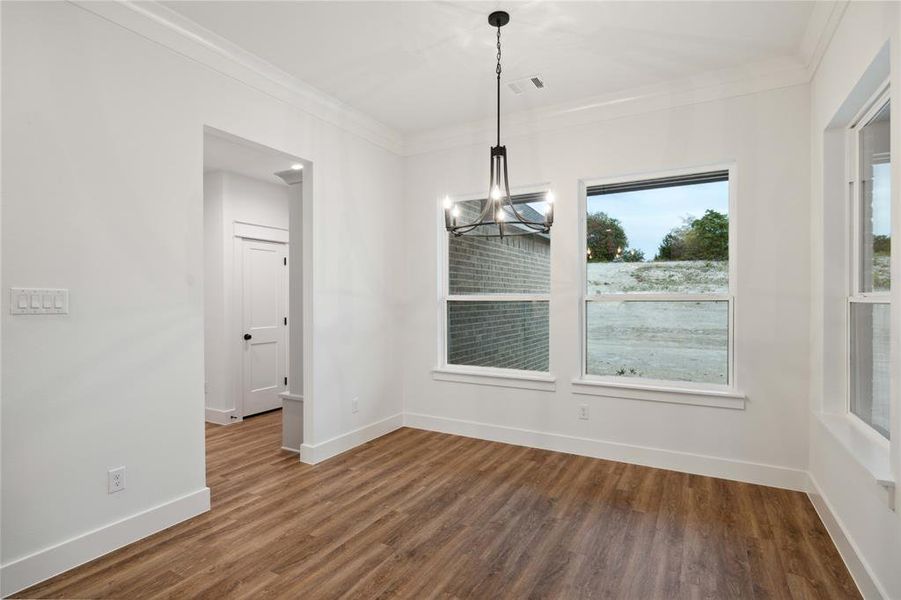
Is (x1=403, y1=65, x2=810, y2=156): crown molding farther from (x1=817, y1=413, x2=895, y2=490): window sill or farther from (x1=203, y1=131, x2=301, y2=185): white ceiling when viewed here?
(x1=817, y1=413, x2=895, y2=490): window sill

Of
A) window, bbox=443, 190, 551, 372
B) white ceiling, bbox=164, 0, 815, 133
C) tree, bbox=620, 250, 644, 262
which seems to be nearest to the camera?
white ceiling, bbox=164, 0, 815, 133

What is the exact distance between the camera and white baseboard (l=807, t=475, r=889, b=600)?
2.01 metres

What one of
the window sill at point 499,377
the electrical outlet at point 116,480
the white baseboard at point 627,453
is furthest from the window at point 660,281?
the electrical outlet at point 116,480

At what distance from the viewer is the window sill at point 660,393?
342 cm

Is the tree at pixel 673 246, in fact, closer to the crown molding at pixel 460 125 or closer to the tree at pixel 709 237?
the tree at pixel 709 237

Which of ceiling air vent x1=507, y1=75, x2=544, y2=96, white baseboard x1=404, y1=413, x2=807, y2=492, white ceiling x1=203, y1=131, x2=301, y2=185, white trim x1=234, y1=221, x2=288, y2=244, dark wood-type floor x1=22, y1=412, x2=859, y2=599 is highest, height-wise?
ceiling air vent x1=507, y1=75, x2=544, y2=96

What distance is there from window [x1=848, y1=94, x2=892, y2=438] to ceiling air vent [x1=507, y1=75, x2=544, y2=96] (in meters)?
1.96

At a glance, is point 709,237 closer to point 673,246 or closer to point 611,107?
point 673,246

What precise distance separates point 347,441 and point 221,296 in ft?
7.73

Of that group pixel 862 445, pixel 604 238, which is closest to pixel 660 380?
pixel 604 238

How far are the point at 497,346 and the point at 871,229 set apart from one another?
280cm

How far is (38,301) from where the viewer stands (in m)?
2.20

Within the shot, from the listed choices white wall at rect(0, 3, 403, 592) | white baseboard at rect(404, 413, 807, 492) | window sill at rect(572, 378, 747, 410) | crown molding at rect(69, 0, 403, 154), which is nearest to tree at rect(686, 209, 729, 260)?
window sill at rect(572, 378, 747, 410)

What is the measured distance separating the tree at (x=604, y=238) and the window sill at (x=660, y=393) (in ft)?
3.44
